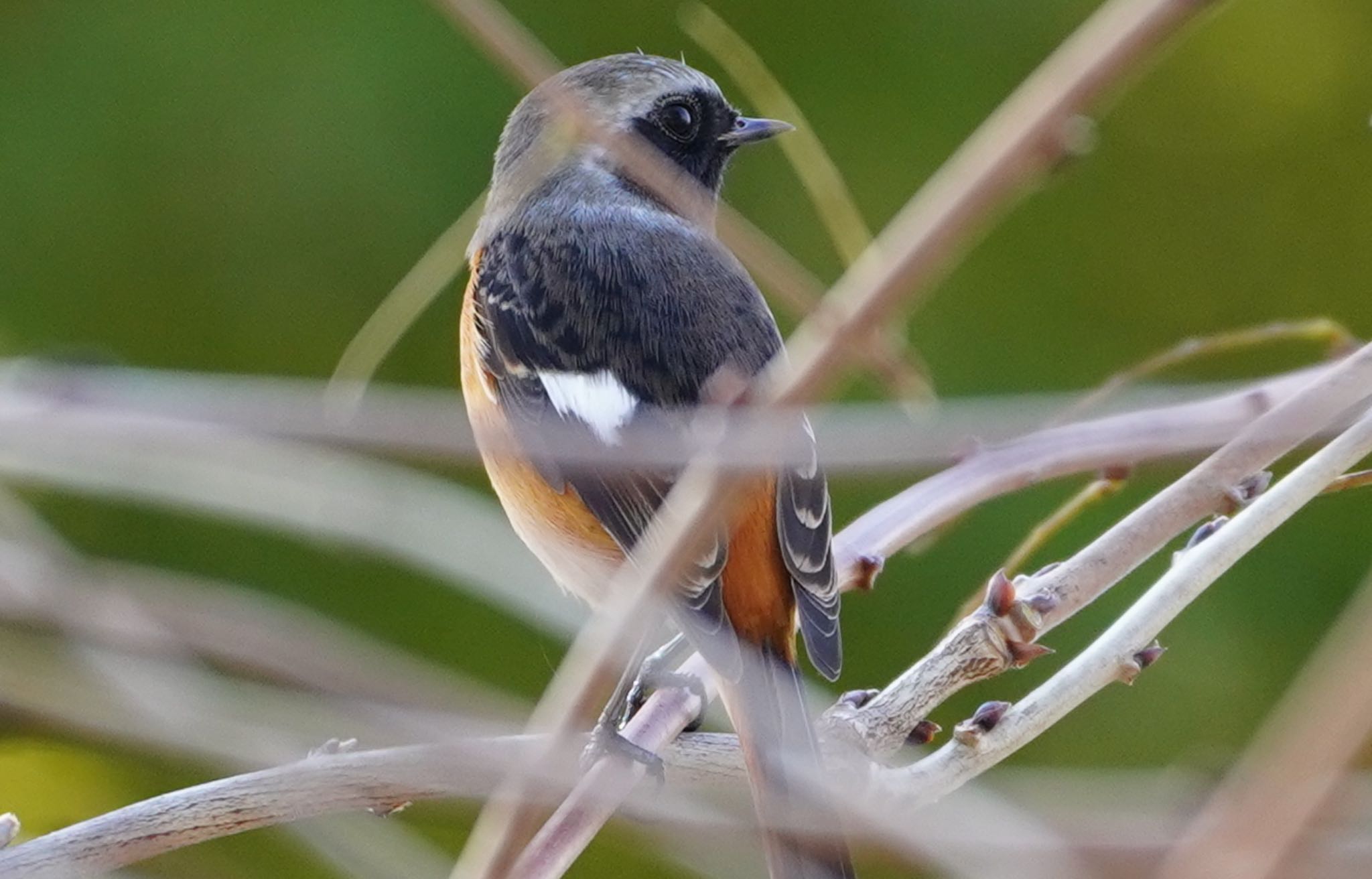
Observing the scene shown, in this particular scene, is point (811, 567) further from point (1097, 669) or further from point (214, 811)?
point (214, 811)

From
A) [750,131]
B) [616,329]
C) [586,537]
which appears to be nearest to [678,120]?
Answer: [750,131]

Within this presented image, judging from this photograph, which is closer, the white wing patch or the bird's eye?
the white wing patch

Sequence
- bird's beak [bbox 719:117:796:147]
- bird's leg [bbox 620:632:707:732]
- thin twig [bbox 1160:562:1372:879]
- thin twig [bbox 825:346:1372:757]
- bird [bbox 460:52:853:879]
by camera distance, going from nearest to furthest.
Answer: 1. thin twig [bbox 1160:562:1372:879]
2. thin twig [bbox 825:346:1372:757]
3. bird [bbox 460:52:853:879]
4. bird's leg [bbox 620:632:707:732]
5. bird's beak [bbox 719:117:796:147]

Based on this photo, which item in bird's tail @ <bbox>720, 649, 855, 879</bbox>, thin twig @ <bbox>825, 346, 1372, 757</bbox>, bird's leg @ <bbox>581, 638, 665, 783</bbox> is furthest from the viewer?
bird's leg @ <bbox>581, 638, 665, 783</bbox>

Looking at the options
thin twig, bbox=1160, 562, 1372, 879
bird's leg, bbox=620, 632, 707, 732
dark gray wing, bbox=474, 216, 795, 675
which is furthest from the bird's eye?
thin twig, bbox=1160, 562, 1372, 879

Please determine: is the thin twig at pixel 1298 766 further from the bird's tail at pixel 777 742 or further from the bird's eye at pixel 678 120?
the bird's eye at pixel 678 120

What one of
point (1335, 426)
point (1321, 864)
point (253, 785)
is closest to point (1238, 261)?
point (1335, 426)

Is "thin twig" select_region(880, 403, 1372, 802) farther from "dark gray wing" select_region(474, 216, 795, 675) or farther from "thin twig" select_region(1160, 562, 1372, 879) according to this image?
"thin twig" select_region(1160, 562, 1372, 879)

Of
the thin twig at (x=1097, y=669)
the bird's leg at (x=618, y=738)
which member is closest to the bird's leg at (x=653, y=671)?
the bird's leg at (x=618, y=738)
